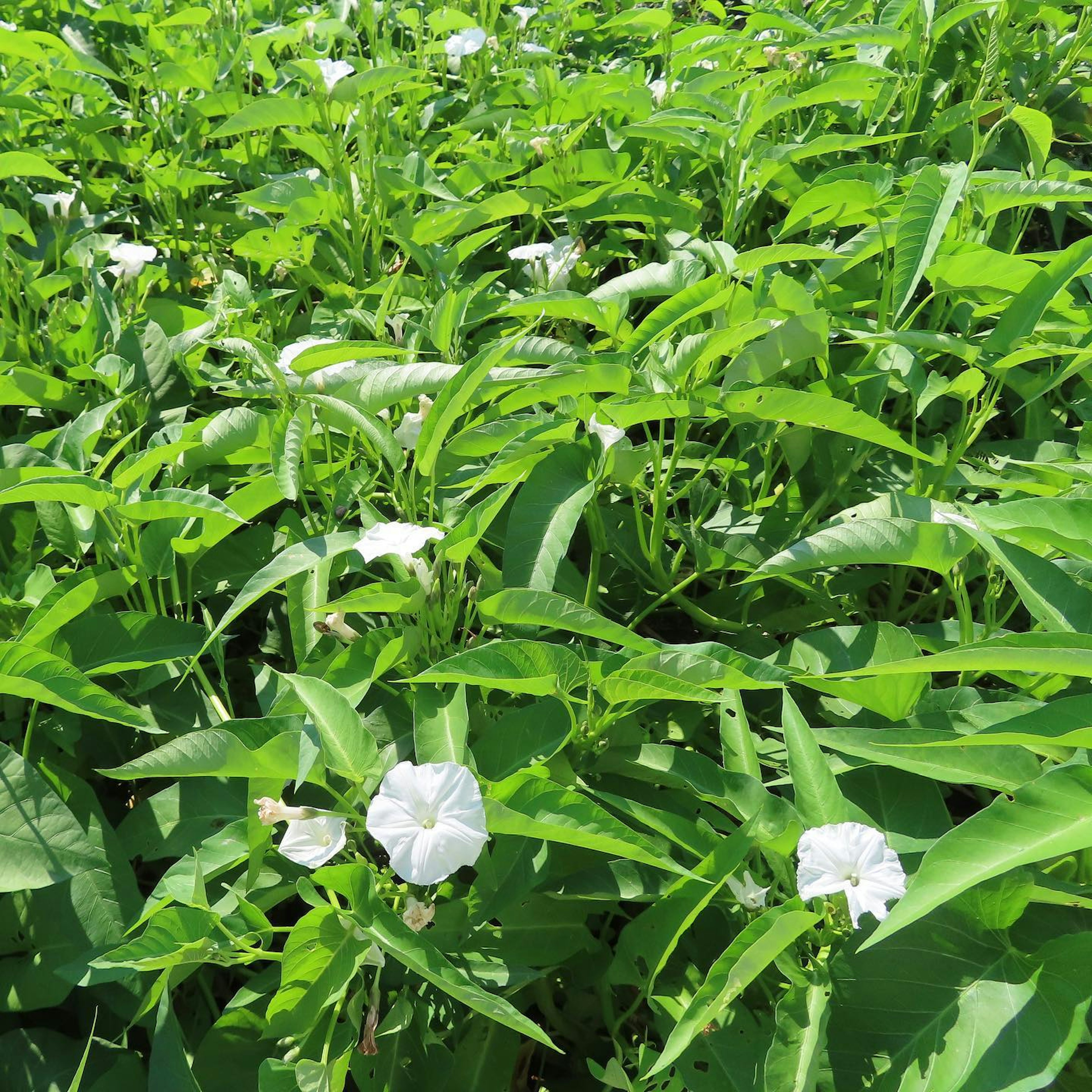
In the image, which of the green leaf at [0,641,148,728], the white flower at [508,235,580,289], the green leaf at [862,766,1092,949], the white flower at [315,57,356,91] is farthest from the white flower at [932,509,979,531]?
the white flower at [315,57,356,91]

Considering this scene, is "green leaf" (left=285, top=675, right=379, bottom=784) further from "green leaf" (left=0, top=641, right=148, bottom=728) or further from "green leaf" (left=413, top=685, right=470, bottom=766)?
"green leaf" (left=0, top=641, right=148, bottom=728)

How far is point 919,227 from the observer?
128 centimetres

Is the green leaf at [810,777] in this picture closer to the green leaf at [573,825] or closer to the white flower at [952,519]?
the green leaf at [573,825]

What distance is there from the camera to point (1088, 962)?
0.81 meters

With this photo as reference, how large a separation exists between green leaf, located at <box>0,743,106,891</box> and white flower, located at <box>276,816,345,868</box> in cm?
25

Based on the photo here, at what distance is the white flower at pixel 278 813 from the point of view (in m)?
0.94

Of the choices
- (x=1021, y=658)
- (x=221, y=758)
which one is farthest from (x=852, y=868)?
(x=221, y=758)

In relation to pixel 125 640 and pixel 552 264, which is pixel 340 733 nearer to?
pixel 125 640

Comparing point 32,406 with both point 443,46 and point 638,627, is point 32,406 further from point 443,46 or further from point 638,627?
point 443,46

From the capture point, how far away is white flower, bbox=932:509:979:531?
1.08 metres

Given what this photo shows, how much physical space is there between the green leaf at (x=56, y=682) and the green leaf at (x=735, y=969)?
623mm

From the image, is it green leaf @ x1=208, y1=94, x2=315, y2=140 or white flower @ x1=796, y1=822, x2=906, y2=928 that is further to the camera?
green leaf @ x1=208, y1=94, x2=315, y2=140

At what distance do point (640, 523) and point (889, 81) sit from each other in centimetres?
120

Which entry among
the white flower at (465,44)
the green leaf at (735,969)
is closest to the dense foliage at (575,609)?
the green leaf at (735,969)
